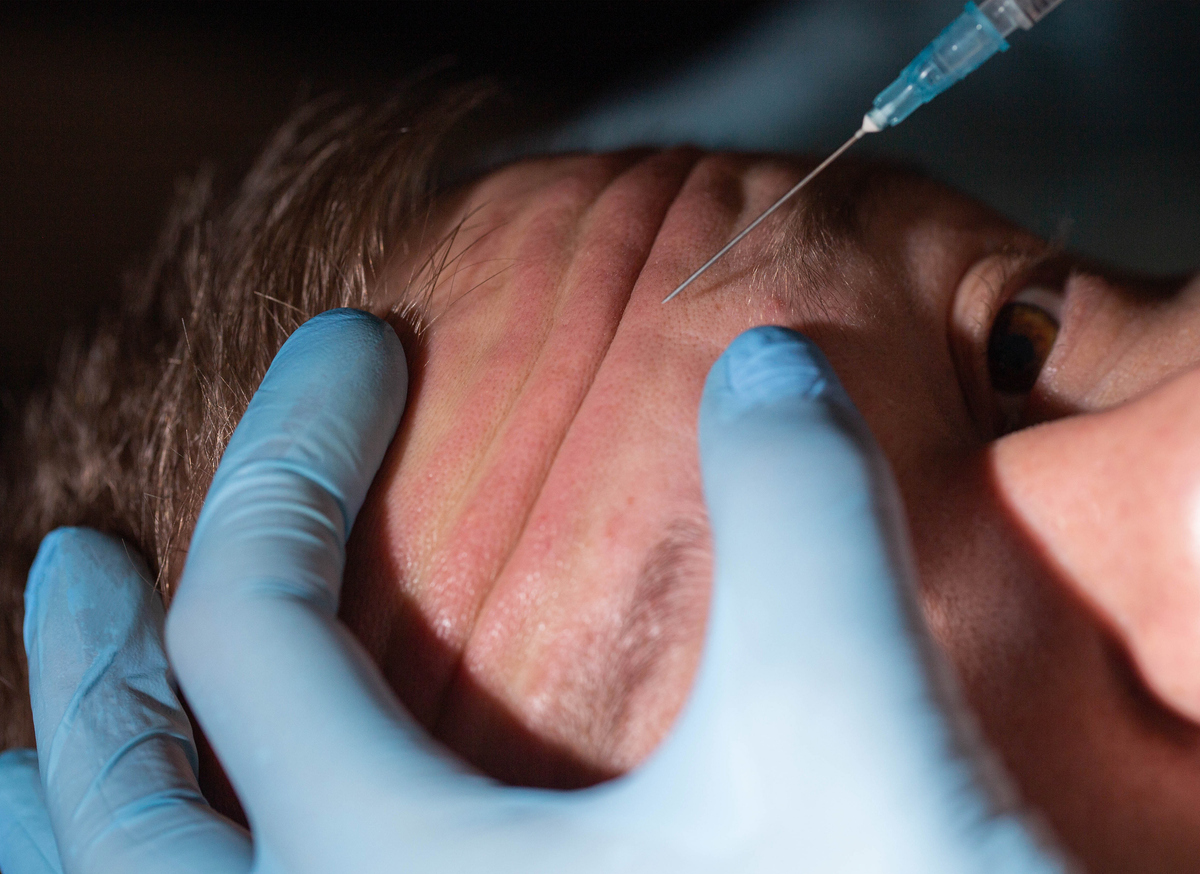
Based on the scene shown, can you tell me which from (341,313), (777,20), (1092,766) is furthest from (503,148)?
(1092,766)

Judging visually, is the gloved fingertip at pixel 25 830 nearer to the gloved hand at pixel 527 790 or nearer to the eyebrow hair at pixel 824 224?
the gloved hand at pixel 527 790

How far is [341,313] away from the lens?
3.03 feet

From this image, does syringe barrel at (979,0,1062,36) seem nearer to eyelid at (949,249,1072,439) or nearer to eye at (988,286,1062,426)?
eyelid at (949,249,1072,439)

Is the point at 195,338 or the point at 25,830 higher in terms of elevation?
the point at 195,338

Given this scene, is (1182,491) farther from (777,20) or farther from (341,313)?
(777,20)

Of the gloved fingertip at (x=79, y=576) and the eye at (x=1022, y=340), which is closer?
the gloved fingertip at (x=79, y=576)

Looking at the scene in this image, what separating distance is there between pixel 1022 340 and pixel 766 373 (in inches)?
25.4

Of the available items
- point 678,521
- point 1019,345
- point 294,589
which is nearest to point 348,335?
point 294,589

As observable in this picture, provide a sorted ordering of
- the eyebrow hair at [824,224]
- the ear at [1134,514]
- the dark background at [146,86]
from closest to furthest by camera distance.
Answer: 1. the ear at [1134,514]
2. the eyebrow hair at [824,224]
3. the dark background at [146,86]

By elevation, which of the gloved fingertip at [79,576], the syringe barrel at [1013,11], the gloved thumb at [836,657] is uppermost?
the gloved fingertip at [79,576]

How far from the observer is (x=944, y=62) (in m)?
0.92

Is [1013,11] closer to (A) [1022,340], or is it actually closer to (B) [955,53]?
(B) [955,53]

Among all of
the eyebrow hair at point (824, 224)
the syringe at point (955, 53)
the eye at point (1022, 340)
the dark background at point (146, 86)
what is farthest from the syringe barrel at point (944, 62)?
the dark background at point (146, 86)

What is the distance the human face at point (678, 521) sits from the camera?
71cm
